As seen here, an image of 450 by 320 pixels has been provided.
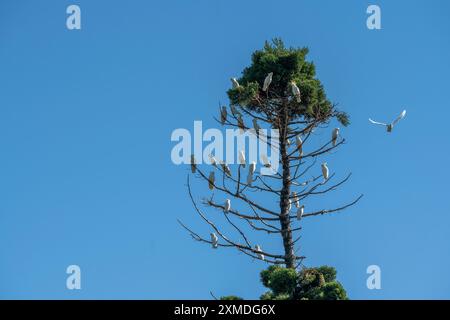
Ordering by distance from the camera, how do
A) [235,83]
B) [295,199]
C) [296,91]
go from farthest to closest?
[295,199], [235,83], [296,91]

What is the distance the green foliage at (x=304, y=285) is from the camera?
23.3 m

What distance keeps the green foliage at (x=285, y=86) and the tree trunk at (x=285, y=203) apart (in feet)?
1.60

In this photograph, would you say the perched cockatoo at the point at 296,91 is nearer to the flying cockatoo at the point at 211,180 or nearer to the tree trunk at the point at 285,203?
the tree trunk at the point at 285,203

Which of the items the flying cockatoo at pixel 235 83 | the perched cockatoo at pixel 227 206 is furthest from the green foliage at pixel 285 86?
the perched cockatoo at pixel 227 206

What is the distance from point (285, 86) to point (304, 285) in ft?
15.2

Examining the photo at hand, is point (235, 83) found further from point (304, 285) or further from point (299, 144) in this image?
point (304, 285)

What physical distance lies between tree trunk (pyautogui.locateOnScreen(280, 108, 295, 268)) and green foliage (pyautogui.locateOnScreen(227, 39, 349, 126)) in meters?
0.49

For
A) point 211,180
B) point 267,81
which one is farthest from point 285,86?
point 211,180

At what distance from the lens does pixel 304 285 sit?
23953 mm

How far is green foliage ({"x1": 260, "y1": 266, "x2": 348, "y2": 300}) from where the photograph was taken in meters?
23.3
